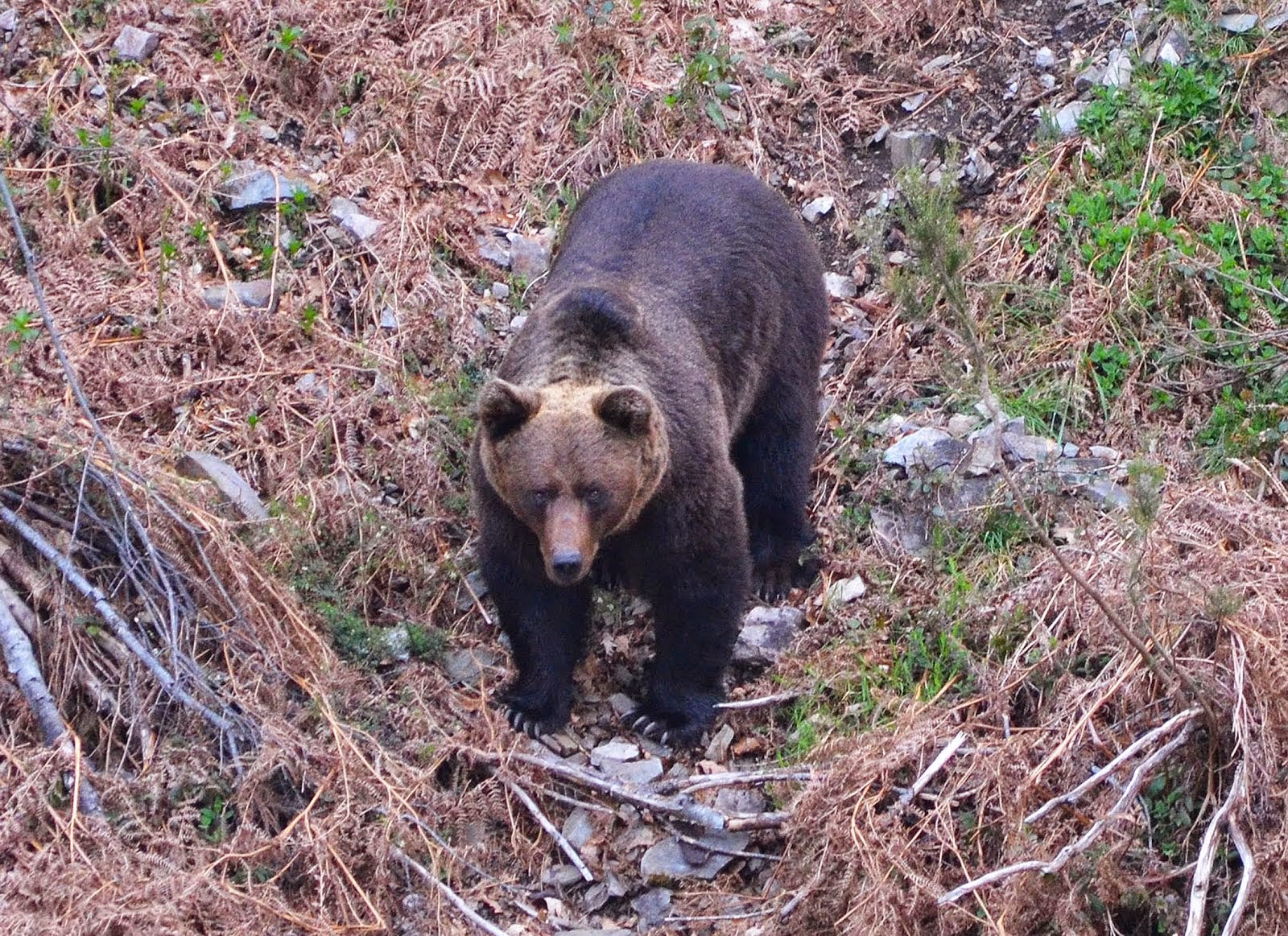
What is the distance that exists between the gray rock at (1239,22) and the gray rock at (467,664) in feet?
17.7

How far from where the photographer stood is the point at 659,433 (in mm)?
5906

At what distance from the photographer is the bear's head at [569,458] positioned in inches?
221

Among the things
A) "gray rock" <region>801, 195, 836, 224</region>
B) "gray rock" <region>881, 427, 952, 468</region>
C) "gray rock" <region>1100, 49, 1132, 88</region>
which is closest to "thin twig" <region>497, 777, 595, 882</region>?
"gray rock" <region>881, 427, 952, 468</region>

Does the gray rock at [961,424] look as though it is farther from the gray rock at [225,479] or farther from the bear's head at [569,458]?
the gray rock at [225,479]

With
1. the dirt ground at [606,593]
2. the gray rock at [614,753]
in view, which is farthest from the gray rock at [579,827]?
the gray rock at [614,753]

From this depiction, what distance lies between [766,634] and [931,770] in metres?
1.65

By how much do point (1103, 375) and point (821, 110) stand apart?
2.76 m

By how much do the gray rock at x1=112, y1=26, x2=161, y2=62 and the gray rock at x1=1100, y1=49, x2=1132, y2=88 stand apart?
5487 millimetres

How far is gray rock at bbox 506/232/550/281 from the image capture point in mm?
8617

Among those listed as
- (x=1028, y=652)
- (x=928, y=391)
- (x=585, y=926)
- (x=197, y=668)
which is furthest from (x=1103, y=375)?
(x=197, y=668)

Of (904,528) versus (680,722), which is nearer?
(680,722)

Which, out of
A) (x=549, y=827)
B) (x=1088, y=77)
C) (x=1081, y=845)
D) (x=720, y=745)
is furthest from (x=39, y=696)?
(x=1088, y=77)

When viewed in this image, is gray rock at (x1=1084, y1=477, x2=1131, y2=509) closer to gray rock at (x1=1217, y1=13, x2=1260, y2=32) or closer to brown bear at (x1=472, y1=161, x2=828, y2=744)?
brown bear at (x1=472, y1=161, x2=828, y2=744)

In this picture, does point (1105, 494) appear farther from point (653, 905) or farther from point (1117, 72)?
point (1117, 72)
